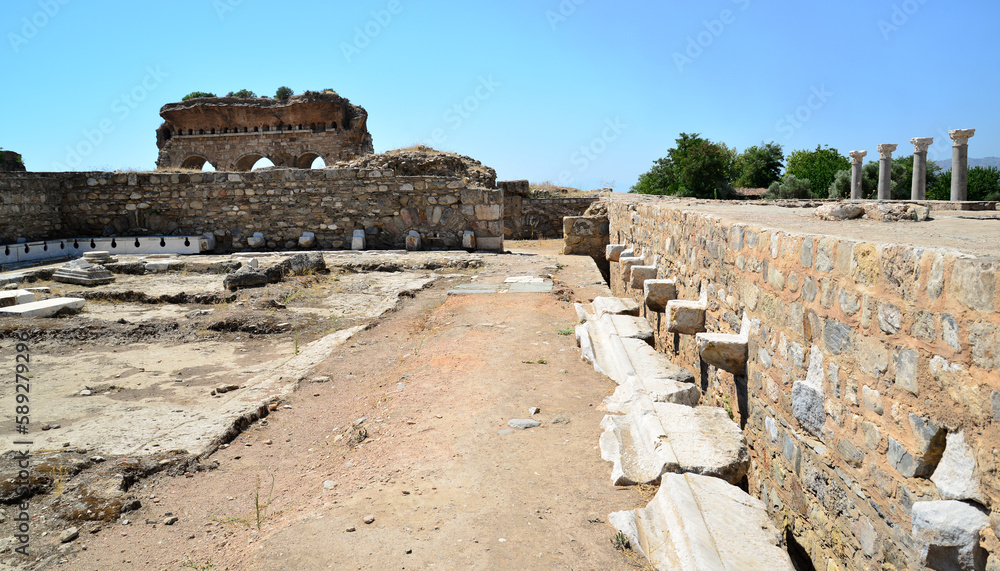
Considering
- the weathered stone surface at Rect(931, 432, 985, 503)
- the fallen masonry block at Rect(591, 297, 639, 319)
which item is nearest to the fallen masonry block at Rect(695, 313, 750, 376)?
the weathered stone surface at Rect(931, 432, 985, 503)

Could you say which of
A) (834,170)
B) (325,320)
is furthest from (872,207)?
(834,170)

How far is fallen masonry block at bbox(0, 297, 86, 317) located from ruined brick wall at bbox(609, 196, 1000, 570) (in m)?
6.96

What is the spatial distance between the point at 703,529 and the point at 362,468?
174 cm

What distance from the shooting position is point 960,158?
50.6 ft

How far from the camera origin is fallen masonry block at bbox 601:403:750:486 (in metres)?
2.74

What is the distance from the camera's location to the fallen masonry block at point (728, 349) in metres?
3.55

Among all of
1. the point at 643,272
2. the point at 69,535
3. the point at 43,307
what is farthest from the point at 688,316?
the point at 43,307

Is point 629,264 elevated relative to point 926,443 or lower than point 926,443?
elevated

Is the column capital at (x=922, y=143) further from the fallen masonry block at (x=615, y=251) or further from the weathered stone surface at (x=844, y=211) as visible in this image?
the weathered stone surface at (x=844, y=211)

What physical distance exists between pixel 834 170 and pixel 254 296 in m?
28.1

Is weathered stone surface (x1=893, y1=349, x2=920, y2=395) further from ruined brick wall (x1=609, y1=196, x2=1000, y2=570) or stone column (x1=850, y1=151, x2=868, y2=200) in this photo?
stone column (x1=850, y1=151, x2=868, y2=200)

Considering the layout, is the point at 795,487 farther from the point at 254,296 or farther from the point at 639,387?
the point at 254,296

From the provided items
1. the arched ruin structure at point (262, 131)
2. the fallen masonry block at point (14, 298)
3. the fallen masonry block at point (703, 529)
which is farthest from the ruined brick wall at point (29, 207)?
the arched ruin structure at point (262, 131)

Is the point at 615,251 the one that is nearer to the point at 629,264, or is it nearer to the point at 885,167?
the point at 629,264
